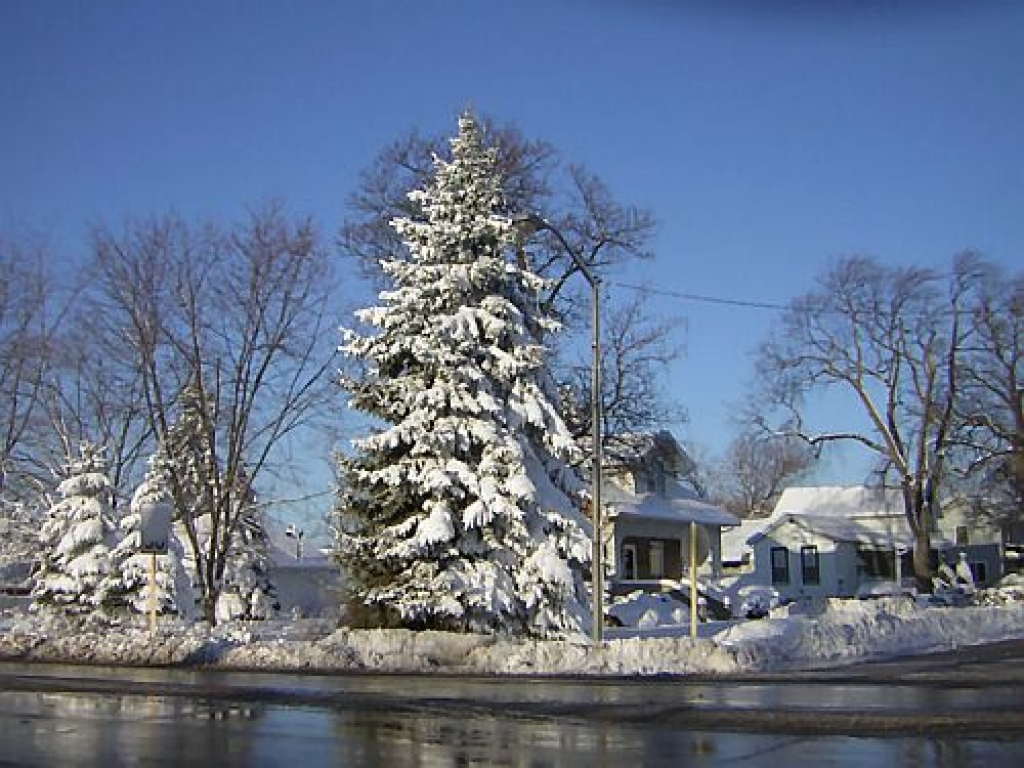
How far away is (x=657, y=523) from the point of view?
54.3 m

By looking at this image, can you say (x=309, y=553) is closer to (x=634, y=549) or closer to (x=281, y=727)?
(x=634, y=549)

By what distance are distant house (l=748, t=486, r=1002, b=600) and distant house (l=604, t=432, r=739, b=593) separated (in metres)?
8.93

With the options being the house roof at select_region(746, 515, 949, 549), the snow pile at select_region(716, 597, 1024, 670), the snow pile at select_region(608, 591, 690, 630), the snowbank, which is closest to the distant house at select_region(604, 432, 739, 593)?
the snow pile at select_region(608, 591, 690, 630)

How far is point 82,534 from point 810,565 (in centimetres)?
4150

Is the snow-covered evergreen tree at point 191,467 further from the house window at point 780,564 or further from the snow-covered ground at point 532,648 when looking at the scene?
the house window at point 780,564

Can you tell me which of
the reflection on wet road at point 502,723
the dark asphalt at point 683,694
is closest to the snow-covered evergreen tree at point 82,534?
the dark asphalt at point 683,694

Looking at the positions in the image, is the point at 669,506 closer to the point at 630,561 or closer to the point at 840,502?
the point at 630,561

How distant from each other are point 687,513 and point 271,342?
2467cm

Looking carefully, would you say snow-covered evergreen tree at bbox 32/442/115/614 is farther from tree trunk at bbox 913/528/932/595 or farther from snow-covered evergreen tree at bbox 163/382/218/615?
tree trunk at bbox 913/528/932/595

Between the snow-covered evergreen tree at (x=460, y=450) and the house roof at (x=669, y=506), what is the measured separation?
862 inches

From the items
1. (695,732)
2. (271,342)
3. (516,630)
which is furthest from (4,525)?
(695,732)

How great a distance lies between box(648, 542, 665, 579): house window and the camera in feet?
182

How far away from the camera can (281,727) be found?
1447cm

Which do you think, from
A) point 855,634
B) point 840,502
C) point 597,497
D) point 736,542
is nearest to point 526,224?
point 597,497
